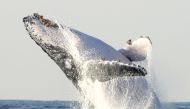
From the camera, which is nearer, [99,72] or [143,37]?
[99,72]

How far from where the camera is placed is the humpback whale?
381 inches

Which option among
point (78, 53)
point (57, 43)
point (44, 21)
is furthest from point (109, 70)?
point (44, 21)

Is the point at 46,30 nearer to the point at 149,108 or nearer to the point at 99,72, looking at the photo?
the point at 99,72

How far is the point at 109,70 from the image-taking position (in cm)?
903

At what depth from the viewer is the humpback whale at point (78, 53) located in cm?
969

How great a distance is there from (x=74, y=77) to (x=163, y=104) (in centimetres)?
180

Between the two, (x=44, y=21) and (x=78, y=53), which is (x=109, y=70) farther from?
(x=44, y=21)

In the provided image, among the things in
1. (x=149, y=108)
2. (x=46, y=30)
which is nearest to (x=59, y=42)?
(x=46, y=30)

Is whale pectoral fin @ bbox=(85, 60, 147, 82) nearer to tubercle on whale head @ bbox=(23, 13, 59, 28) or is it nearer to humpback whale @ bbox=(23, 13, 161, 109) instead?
humpback whale @ bbox=(23, 13, 161, 109)

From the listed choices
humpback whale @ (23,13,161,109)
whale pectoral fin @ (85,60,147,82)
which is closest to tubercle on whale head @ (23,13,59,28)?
humpback whale @ (23,13,161,109)

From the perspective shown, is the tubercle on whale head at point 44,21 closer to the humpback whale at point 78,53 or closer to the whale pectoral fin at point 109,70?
the humpback whale at point 78,53

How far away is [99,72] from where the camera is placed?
9.35 meters

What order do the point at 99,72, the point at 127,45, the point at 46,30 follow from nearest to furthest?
the point at 99,72 < the point at 46,30 < the point at 127,45

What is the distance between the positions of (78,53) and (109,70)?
0.93m
